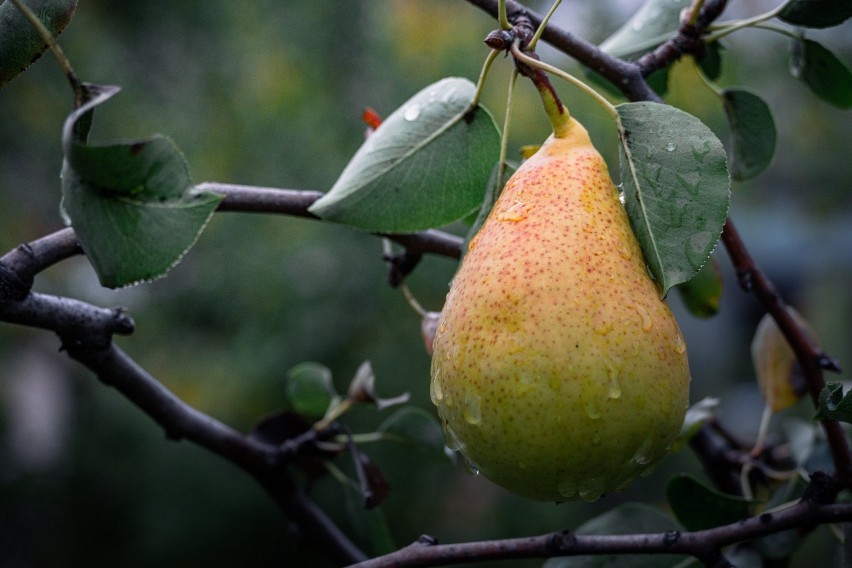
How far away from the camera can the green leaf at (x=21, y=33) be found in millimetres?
441

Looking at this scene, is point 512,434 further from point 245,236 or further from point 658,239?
point 245,236

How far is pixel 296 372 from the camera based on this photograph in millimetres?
814

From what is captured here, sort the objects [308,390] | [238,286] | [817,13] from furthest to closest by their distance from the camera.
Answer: [238,286] < [308,390] < [817,13]

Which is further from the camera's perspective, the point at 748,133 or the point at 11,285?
the point at 748,133

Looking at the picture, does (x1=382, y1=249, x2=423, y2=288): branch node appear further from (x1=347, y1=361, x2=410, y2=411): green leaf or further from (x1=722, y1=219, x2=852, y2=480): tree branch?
(x1=722, y1=219, x2=852, y2=480): tree branch

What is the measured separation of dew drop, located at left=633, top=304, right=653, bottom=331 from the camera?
39 cm

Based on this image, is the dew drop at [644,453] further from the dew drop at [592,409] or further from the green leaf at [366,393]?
the green leaf at [366,393]

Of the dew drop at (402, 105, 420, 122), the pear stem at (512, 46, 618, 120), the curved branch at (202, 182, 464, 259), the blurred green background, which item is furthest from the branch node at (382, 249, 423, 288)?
the blurred green background

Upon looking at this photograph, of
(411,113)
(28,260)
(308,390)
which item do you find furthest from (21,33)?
(308,390)

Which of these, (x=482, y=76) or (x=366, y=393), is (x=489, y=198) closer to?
(x=482, y=76)

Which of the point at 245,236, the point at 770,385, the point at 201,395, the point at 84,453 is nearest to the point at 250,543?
the point at 201,395

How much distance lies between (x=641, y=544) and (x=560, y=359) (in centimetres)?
18

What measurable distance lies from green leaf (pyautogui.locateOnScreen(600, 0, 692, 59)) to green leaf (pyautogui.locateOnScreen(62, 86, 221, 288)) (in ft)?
1.48

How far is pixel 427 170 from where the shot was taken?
52cm
